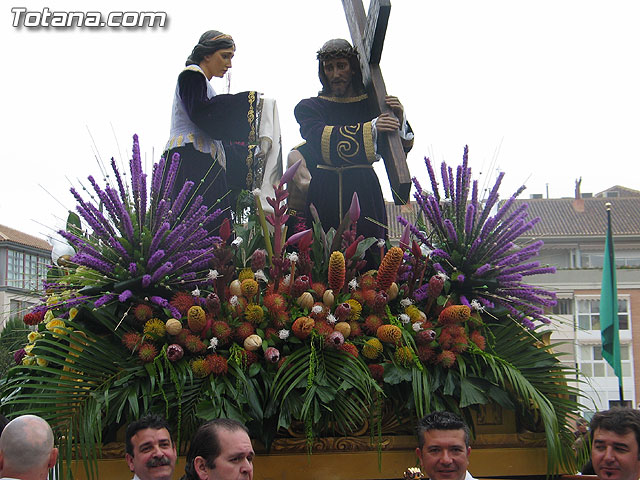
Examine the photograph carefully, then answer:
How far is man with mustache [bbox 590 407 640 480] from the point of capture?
9.85 feet

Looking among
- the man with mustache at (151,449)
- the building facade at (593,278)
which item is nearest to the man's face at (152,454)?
the man with mustache at (151,449)

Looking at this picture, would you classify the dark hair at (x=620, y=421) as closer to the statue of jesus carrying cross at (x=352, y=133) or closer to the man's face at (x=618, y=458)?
the man's face at (x=618, y=458)

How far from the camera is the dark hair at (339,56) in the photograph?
516 centimetres

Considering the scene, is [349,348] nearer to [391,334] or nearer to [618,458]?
[391,334]

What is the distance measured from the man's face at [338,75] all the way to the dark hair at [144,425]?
2.87 metres

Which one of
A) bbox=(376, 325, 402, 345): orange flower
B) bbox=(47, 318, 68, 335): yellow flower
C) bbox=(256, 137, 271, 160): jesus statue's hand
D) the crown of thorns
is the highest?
the crown of thorns

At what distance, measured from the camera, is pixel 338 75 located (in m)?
5.20

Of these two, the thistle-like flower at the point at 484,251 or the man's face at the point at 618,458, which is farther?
the thistle-like flower at the point at 484,251

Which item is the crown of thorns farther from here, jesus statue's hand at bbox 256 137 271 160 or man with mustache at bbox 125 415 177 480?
man with mustache at bbox 125 415 177 480

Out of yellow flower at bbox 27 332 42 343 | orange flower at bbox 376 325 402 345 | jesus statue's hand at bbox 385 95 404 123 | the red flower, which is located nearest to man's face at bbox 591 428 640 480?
orange flower at bbox 376 325 402 345

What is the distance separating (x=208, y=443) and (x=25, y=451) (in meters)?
0.62

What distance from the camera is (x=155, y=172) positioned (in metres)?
3.75

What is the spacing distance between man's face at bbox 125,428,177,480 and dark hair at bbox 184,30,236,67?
2.78 meters

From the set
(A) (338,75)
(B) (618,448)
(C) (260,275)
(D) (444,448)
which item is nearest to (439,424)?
(D) (444,448)
